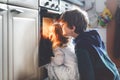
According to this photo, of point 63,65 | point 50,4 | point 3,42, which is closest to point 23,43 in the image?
point 3,42

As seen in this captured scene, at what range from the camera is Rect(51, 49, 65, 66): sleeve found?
59.8 inches

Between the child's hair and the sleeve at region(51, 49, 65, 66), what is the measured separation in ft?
0.30

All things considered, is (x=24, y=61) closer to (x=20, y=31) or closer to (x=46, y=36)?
(x=20, y=31)

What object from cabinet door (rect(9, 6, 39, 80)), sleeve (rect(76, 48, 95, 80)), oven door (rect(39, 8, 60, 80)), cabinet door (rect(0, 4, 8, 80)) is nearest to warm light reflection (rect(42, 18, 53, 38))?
oven door (rect(39, 8, 60, 80))

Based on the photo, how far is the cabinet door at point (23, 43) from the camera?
1.26 meters

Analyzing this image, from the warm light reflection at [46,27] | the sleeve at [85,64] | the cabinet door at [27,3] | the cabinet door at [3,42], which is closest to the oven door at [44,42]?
the warm light reflection at [46,27]

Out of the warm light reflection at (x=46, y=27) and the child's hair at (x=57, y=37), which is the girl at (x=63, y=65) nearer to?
the child's hair at (x=57, y=37)

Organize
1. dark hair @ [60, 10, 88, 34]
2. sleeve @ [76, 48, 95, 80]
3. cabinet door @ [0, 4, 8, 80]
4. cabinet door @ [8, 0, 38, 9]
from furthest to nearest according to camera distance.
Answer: dark hair @ [60, 10, 88, 34] → sleeve @ [76, 48, 95, 80] → cabinet door @ [8, 0, 38, 9] → cabinet door @ [0, 4, 8, 80]

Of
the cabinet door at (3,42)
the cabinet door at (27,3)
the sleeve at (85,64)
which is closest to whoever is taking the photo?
the cabinet door at (3,42)

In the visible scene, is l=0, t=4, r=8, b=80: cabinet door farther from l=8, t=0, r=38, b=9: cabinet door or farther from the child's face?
the child's face

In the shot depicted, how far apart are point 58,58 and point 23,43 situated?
28cm

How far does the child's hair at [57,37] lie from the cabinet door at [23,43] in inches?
6.7

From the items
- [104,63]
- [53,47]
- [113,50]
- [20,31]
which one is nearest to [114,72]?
[104,63]

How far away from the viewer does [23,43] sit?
1373 millimetres
